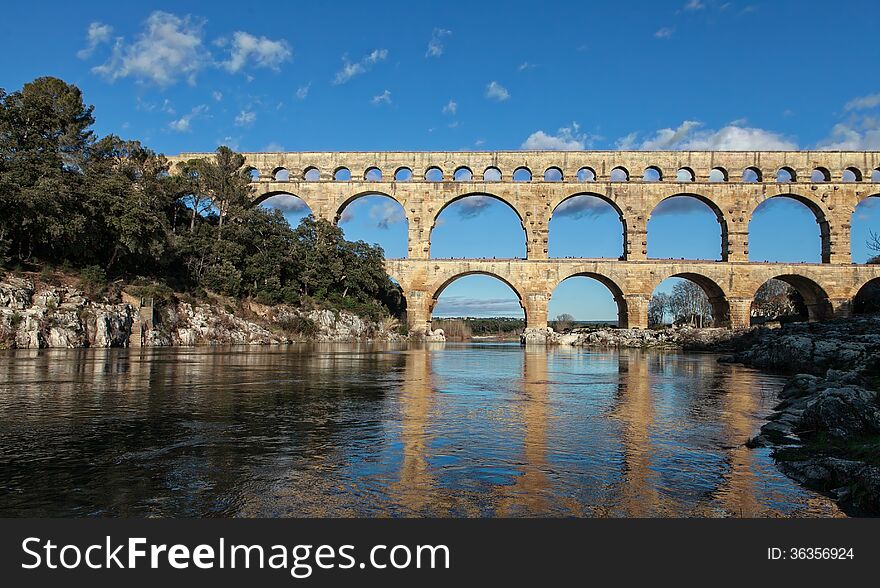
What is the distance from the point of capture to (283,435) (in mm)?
5883

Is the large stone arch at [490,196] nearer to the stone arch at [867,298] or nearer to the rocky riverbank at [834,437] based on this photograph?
the stone arch at [867,298]

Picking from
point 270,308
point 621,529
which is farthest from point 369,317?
point 621,529

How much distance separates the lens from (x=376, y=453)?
515 cm

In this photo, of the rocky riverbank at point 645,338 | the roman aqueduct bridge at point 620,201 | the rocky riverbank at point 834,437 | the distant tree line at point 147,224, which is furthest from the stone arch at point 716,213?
the rocky riverbank at point 834,437

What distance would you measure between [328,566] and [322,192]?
45036mm

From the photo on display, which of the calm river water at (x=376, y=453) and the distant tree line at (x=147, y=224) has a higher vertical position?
the distant tree line at (x=147, y=224)

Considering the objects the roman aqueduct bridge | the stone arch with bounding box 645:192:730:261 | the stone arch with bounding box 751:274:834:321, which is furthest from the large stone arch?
the stone arch with bounding box 751:274:834:321

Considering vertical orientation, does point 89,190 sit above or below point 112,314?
above

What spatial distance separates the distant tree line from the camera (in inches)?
1005

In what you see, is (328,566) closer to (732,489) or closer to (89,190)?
(732,489)

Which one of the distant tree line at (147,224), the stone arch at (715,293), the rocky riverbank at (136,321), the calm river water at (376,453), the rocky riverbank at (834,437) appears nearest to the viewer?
the calm river water at (376,453)

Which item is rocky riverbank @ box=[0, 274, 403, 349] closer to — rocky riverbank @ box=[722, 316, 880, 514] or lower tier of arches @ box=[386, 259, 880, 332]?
lower tier of arches @ box=[386, 259, 880, 332]

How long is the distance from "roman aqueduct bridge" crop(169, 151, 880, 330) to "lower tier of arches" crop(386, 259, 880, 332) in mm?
74

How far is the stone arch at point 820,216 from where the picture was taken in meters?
43.9
